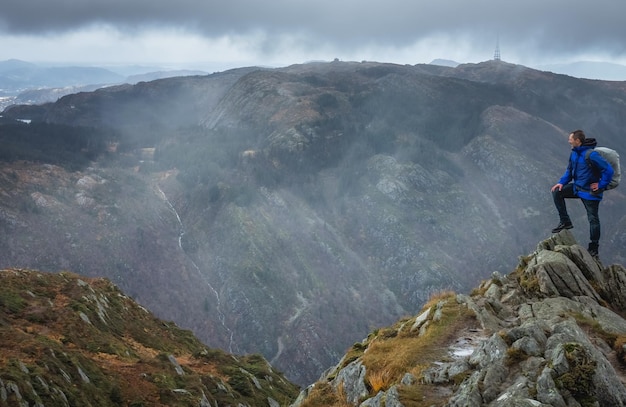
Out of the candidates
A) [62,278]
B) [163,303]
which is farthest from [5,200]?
[62,278]

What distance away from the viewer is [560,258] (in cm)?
2298

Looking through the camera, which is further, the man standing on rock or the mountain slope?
the mountain slope

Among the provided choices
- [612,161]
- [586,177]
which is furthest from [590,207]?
[612,161]

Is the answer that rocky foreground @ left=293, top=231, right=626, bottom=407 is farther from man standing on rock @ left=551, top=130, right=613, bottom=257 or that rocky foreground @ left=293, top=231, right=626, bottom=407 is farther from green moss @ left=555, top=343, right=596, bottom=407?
man standing on rock @ left=551, top=130, right=613, bottom=257

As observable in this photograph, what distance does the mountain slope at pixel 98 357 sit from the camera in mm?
30781

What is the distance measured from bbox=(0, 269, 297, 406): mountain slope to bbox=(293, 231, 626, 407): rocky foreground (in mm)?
21445

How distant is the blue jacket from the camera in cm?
1905

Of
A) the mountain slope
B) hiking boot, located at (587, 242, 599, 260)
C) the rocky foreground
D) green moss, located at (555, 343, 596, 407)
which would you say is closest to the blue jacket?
hiking boot, located at (587, 242, 599, 260)

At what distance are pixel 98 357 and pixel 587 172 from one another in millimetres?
43075

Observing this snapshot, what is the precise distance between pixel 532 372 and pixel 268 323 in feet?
603

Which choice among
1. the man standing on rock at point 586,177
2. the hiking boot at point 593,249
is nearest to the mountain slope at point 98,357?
the hiking boot at point 593,249

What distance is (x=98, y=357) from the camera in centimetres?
4012

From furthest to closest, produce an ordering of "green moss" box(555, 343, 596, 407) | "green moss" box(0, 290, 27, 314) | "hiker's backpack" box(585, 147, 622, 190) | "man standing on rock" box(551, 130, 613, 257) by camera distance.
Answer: "green moss" box(0, 290, 27, 314) < "man standing on rock" box(551, 130, 613, 257) < "hiker's backpack" box(585, 147, 622, 190) < "green moss" box(555, 343, 596, 407)

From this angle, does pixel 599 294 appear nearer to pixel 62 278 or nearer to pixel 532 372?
pixel 532 372
